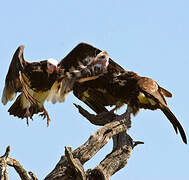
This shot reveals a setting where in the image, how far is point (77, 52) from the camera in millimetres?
9281

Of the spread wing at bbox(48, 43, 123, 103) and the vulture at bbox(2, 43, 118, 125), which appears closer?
the vulture at bbox(2, 43, 118, 125)

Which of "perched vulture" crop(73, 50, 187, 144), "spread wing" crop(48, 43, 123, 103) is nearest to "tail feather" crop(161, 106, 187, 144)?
"perched vulture" crop(73, 50, 187, 144)

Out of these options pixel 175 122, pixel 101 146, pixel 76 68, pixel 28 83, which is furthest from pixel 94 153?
pixel 76 68

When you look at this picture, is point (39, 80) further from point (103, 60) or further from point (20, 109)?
point (103, 60)

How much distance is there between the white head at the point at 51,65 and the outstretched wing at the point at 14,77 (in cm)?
37

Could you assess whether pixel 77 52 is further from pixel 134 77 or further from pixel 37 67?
pixel 134 77

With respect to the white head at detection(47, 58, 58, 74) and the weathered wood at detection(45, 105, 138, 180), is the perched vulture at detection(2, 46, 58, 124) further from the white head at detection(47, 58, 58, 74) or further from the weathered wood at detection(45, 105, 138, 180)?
the weathered wood at detection(45, 105, 138, 180)

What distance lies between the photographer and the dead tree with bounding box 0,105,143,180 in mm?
5977

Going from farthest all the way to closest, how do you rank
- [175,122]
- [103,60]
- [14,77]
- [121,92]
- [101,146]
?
1. [103,60]
2. [14,77]
3. [121,92]
4. [175,122]
5. [101,146]

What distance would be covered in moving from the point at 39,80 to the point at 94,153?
2.54m

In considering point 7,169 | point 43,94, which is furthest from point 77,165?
point 43,94

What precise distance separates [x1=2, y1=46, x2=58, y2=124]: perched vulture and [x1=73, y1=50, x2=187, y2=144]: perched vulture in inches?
19.8

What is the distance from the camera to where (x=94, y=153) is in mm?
6645

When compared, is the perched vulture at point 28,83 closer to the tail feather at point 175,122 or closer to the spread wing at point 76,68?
the spread wing at point 76,68
